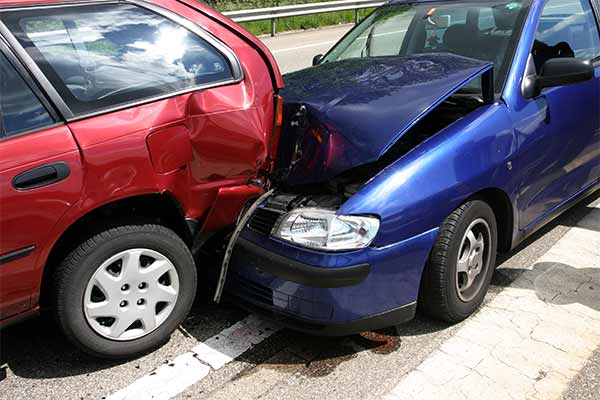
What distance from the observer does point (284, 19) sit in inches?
663

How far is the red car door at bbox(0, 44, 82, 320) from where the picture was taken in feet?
7.85

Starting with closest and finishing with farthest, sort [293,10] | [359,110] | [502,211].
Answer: [359,110]
[502,211]
[293,10]

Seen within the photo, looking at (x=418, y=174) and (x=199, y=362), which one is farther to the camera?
(x=199, y=362)

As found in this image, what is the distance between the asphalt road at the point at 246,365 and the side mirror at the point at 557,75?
1.22 meters

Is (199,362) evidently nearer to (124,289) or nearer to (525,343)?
(124,289)

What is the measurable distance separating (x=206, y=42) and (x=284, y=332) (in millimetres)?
1507

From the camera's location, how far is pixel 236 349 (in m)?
3.01

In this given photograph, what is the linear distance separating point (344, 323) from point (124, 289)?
1003 millimetres

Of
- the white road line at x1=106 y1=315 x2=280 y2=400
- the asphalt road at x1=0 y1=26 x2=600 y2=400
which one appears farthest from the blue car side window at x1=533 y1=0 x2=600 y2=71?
the white road line at x1=106 y1=315 x2=280 y2=400

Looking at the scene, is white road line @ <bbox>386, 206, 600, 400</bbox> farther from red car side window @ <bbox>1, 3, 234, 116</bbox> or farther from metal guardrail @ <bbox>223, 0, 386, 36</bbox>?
metal guardrail @ <bbox>223, 0, 386, 36</bbox>

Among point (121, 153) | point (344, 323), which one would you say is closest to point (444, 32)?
point (344, 323)

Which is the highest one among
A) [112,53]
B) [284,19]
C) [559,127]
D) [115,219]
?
[112,53]

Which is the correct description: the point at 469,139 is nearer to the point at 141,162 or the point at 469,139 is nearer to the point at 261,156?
the point at 261,156

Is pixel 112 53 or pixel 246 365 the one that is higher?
pixel 112 53
